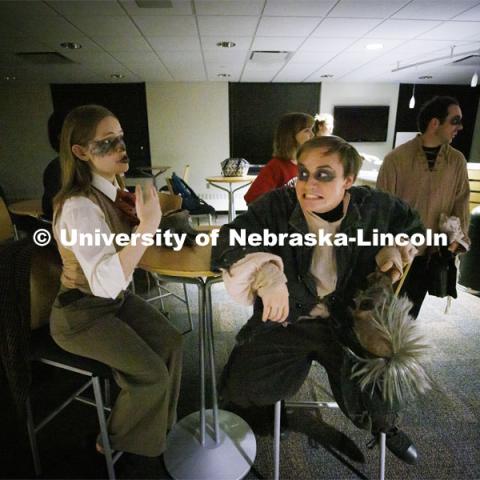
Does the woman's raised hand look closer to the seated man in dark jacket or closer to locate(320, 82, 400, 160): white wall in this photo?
the seated man in dark jacket

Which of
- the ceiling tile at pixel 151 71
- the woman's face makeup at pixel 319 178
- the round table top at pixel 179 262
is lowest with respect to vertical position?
the round table top at pixel 179 262

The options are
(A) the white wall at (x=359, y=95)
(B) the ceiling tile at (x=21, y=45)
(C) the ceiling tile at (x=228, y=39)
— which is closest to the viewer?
(C) the ceiling tile at (x=228, y=39)

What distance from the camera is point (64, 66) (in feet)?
16.5

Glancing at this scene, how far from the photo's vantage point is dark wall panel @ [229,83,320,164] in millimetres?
6723

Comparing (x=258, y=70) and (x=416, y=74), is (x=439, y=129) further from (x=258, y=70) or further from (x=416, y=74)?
(x=416, y=74)

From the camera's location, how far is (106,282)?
1041 mm

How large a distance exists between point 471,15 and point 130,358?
4.17m

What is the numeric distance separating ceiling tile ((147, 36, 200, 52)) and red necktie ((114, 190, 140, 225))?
3140 mm

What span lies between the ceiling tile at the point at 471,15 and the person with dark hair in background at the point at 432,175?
1.91m

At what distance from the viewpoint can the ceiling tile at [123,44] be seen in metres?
3.68

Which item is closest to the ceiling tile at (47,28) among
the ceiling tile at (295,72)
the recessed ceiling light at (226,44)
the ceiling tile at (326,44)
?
the recessed ceiling light at (226,44)

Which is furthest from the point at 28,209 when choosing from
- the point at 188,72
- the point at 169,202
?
the point at 188,72

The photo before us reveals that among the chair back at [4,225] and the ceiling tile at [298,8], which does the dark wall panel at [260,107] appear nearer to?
the ceiling tile at [298,8]

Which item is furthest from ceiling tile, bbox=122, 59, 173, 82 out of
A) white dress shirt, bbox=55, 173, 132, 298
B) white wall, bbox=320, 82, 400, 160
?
white dress shirt, bbox=55, 173, 132, 298
